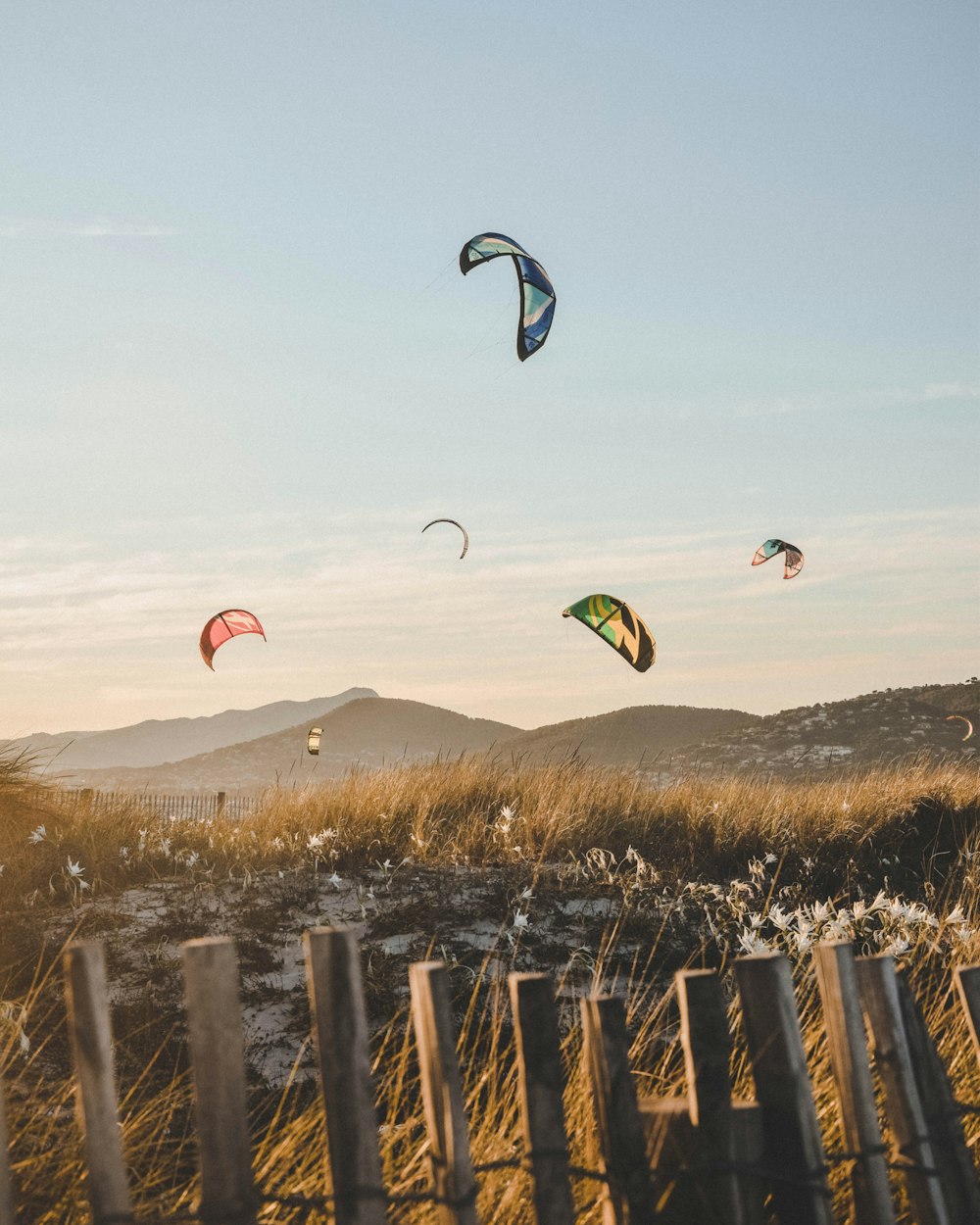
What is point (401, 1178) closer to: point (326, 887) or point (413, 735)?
point (326, 887)

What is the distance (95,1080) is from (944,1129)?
1.72 metres

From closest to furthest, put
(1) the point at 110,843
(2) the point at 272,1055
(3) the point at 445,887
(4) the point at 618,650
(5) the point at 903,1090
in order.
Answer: (5) the point at 903,1090 < (2) the point at 272,1055 < (3) the point at 445,887 < (1) the point at 110,843 < (4) the point at 618,650

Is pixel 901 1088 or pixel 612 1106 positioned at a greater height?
pixel 612 1106

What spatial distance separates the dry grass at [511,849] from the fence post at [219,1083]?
1.58 m

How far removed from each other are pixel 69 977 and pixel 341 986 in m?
0.41

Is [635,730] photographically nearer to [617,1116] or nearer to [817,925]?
[817,925]

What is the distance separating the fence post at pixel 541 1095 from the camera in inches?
66.6

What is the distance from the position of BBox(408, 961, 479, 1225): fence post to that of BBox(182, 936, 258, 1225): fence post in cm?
29

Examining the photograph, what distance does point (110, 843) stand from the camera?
691 centimetres

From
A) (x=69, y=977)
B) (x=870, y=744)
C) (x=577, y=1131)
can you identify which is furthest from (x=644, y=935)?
(x=870, y=744)

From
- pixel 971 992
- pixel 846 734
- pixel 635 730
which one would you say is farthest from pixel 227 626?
pixel 635 730

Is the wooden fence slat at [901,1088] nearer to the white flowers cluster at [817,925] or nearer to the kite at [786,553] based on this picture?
the white flowers cluster at [817,925]

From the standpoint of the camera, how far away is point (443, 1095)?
1.62 m

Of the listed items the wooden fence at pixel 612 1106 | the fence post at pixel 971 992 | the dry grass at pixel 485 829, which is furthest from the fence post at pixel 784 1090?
the dry grass at pixel 485 829
